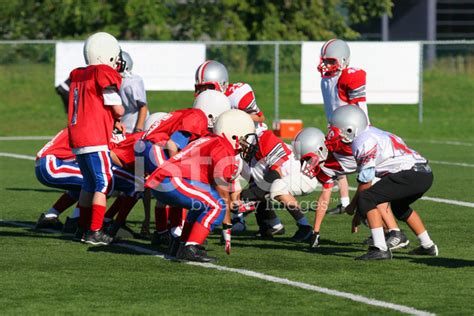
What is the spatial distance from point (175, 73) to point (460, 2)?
76.1ft

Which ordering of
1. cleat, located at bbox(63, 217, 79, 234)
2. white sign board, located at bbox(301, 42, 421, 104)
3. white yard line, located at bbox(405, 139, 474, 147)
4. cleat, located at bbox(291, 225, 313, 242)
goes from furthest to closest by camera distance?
white sign board, located at bbox(301, 42, 421, 104), white yard line, located at bbox(405, 139, 474, 147), cleat, located at bbox(63, 217, 79, 234), cleat, located at bbox(291, 225, 313, 242)

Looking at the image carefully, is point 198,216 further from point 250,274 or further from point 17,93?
point 17,93

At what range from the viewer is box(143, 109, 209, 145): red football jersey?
9.25m

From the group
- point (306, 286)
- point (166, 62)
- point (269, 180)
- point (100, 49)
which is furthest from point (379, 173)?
point (166, 62)

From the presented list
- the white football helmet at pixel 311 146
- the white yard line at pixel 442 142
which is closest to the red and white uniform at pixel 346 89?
the white football helmet at pixel 311 146

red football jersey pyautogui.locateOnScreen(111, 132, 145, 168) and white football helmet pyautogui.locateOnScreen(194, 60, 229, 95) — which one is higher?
white football helmet pyautogui.locateOnScreen(194, 60, 229, 95)

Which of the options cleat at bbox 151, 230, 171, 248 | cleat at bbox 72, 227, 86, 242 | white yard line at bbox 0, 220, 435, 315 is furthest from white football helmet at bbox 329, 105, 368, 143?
cleat at bbox 72, 227, 86, 242

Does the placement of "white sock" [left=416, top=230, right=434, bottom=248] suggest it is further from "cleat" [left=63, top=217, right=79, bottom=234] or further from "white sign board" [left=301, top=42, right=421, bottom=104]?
"white sign board" [left=301, top=42, right=421, bottom=104]

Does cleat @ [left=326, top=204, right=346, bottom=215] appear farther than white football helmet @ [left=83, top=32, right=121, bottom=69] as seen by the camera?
Yes

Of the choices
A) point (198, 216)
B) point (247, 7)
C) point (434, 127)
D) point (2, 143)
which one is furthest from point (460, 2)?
point (198, 216)


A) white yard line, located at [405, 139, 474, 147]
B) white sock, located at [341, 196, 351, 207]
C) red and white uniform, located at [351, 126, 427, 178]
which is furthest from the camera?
white yard line, located at [405, 139, 474, 147]

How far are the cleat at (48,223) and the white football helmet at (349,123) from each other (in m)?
3.48

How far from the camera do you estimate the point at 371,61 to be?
81.6 feet

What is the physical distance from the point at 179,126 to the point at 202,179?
68 centimetres
